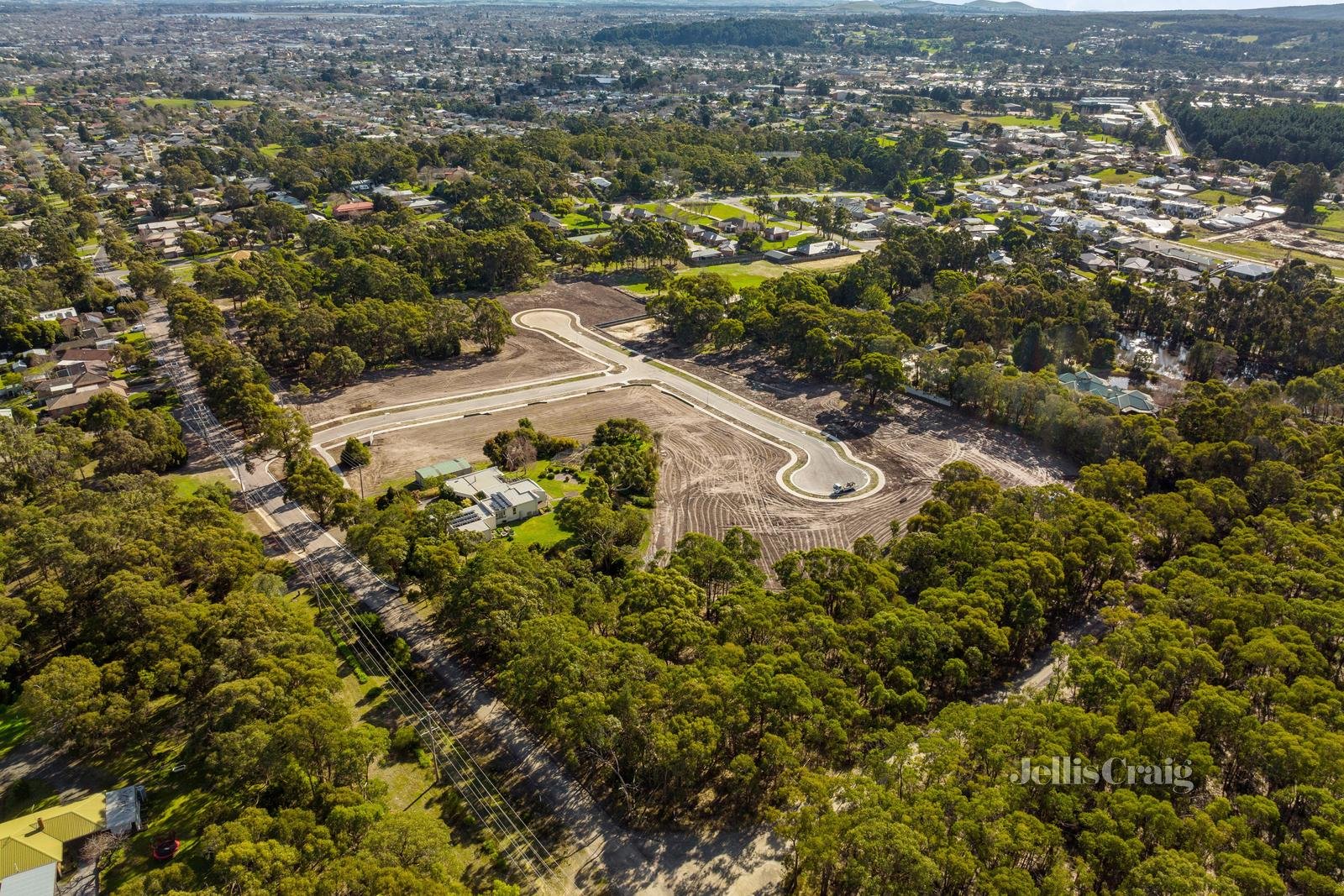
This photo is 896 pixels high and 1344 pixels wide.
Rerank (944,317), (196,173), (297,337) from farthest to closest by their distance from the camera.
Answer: (196,173), (944,317), (297,337)

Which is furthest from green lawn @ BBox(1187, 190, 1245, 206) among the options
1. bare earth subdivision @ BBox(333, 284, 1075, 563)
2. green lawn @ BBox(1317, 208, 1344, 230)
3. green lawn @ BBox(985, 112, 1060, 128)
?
bare earth subdivision @ BBox(333, 284, 1075, 563)

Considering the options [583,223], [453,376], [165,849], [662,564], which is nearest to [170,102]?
[583,223]

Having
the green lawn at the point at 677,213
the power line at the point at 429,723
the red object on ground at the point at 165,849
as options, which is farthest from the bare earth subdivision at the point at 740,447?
the green lawn at the point at 677,213

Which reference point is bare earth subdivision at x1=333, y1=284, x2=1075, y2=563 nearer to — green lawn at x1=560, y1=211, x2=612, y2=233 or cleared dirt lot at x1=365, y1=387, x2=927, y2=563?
cleared dirt lot at x1=365, y1=387, x2=927, y2=563

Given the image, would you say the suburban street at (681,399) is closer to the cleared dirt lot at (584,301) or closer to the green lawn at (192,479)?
the green lawn at (192,479)

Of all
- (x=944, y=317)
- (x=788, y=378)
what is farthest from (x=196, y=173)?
(x=944, y=317)

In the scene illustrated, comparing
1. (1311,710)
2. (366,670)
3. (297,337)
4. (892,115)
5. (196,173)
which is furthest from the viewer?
(892,115)

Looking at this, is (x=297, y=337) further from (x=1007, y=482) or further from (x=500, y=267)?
(x=1007, y=482)
